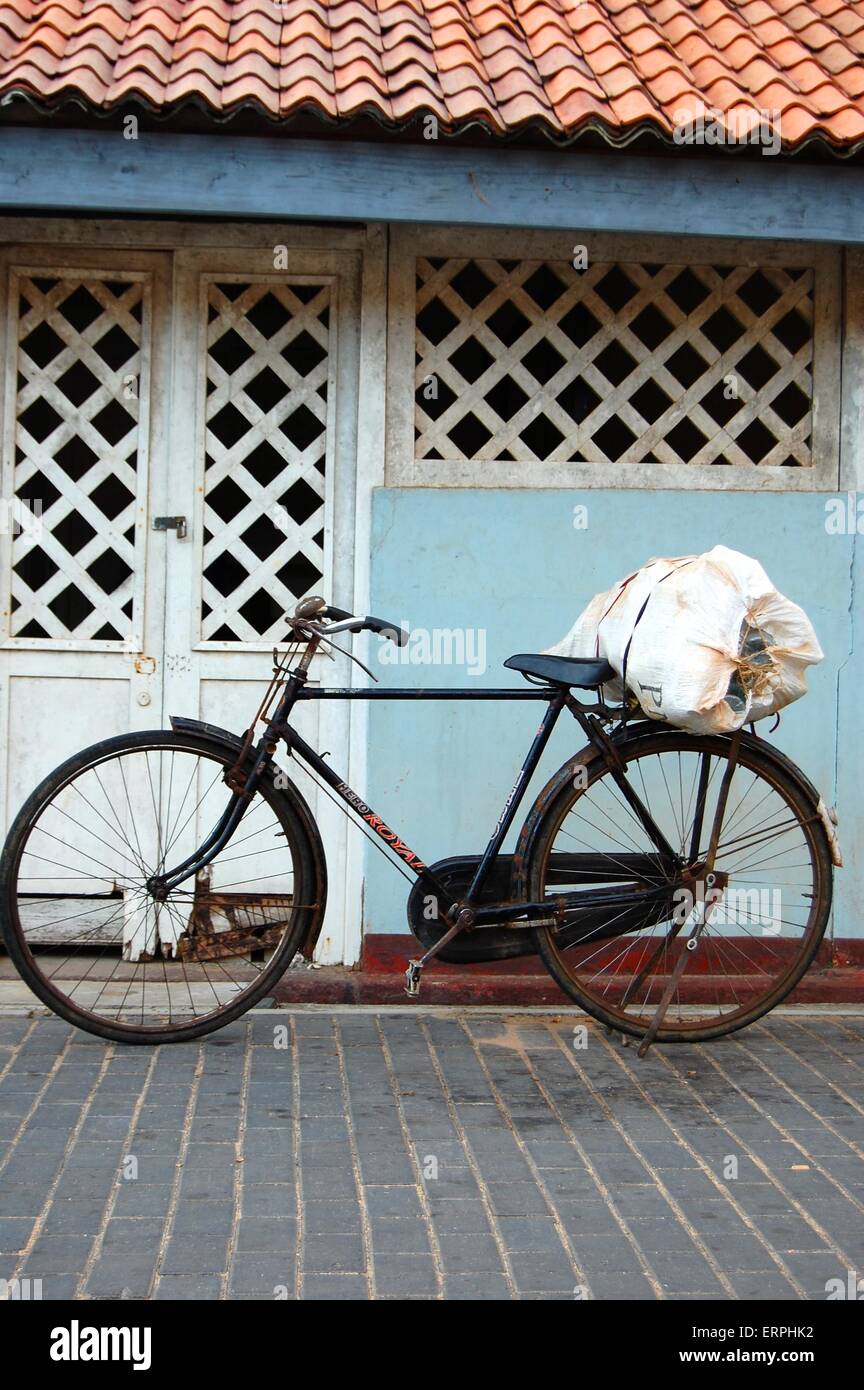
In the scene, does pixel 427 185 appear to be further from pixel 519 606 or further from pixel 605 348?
pixel 519 606

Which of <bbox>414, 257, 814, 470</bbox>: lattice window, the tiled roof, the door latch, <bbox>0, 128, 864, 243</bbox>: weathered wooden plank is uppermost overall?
the tiled roof

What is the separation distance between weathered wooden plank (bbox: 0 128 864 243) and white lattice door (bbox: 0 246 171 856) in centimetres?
71

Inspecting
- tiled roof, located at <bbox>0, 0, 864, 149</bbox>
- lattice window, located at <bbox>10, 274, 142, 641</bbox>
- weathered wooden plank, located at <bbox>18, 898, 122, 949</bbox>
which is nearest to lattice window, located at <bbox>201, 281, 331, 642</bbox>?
lattice window, located at <bbox>10, 274, 142, 641</bbox>

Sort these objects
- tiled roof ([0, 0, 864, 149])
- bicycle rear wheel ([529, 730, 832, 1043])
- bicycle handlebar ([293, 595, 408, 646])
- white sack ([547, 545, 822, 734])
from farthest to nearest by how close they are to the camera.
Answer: tiled roof ([0, 0, 864, 149]) → bicycle rear wheel ([529, 730, 832, 1043]) → bicycle handlebar ([293, 595, 408, 646]) → white sack ([547, 545, 822, 734])

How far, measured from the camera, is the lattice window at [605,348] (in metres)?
6.16

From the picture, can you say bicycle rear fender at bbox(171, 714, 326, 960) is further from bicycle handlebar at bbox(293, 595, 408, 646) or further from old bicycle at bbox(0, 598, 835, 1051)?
bicycle handlebar at bbox(293, 595, 408, 646)

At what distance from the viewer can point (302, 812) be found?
5.20 metres

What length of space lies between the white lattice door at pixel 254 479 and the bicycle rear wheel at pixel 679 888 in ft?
3.71

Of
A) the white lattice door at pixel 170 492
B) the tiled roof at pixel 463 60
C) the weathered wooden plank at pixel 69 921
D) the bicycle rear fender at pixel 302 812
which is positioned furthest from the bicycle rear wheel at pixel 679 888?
the tiled roof at pixel 463 60

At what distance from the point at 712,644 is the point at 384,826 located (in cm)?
130

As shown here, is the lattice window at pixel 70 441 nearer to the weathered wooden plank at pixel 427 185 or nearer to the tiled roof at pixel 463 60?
the weathered wooden plank at pixel 427 185

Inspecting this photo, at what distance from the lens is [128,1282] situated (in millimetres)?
3561

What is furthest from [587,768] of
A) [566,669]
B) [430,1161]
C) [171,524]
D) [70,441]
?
[70,441]

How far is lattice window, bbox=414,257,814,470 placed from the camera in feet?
20.2
